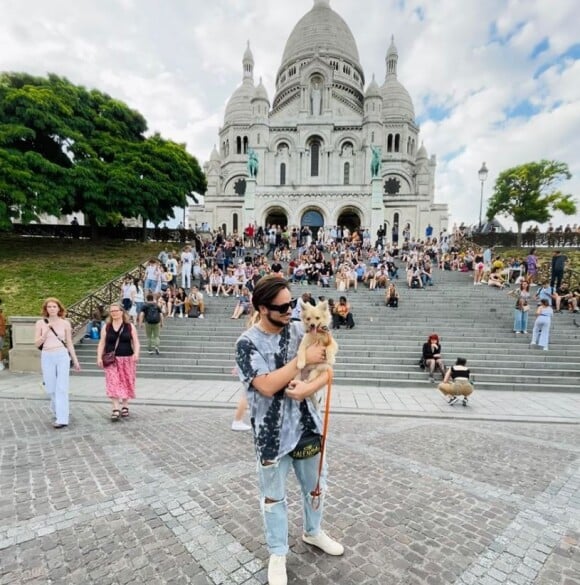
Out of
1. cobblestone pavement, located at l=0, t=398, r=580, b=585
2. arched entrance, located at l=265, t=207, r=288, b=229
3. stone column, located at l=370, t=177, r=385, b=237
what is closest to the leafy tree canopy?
cobblestone pavement, located at l=0, t=398, r=580, b=585

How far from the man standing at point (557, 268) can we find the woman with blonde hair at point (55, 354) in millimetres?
16379

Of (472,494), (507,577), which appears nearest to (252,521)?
(507,577)

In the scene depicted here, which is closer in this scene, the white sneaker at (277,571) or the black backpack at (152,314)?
the white sneaker at (277,571)

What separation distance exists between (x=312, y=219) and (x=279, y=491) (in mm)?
42448

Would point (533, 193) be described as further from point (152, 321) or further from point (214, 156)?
point (214, 156)

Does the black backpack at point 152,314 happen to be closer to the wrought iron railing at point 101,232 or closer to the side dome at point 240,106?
the wrought iron railing at point 101,232

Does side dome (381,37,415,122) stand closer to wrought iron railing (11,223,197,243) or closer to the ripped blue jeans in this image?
wrought iron railing (11,223,197,243)

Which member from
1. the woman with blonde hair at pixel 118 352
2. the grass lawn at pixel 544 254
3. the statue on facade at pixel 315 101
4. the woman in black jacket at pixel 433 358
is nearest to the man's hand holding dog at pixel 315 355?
the woman with blonde hair at pixel 118 352

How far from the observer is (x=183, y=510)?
Result: 11.3 feet

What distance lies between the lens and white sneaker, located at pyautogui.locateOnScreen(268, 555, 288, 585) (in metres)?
2.37

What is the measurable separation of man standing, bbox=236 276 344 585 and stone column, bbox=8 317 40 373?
34.5 feet

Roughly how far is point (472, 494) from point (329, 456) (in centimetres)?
173

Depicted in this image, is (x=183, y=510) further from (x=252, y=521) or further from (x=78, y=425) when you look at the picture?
(x=78, y=425)

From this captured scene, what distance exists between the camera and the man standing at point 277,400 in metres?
2.06
